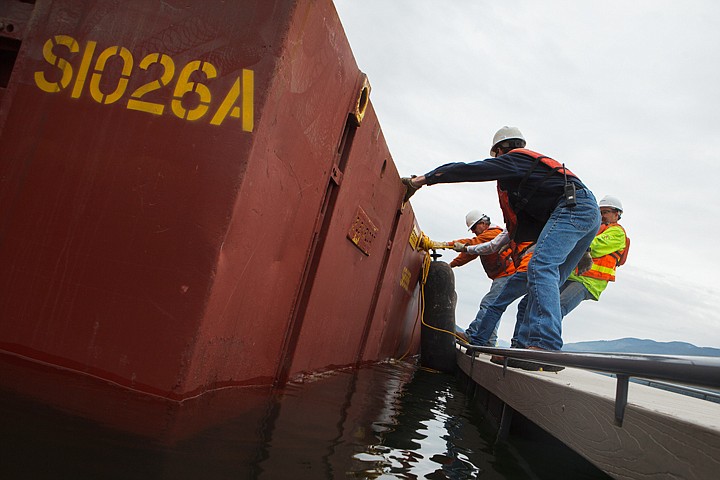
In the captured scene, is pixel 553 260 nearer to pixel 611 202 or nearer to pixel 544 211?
pixel 544 211

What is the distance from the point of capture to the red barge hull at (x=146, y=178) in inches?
70.3

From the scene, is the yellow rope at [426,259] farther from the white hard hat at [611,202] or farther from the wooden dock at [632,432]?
the wooden dock at [632,432]

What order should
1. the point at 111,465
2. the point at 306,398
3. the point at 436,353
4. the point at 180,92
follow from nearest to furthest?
the point at 111,465, the point at 180,92, the point at 306,398, the point at 436,353

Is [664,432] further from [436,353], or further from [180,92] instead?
[436,353]

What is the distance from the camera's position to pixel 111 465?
1135 millimetres

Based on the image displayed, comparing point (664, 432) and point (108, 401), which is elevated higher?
point (664, 432)

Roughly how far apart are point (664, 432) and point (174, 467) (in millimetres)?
1154

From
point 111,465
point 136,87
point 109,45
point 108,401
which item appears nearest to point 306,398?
point 108,401

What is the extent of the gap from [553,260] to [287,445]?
7.72ft

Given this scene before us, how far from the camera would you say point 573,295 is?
500 centimetres

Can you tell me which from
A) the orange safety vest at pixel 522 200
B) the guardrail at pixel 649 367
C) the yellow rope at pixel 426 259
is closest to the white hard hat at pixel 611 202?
the orange safety vest at pixel 522 200

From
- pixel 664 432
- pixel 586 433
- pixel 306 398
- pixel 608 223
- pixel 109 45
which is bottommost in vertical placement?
pixel 306 398

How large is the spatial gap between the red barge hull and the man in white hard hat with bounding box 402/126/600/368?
1749 millimetres

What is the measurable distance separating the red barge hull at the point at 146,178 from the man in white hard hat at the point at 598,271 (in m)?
3.72
